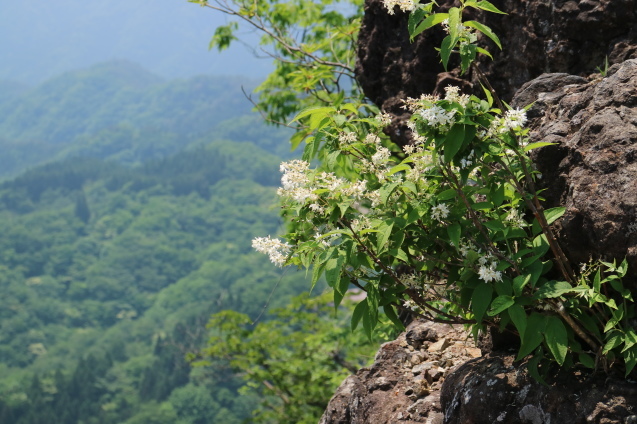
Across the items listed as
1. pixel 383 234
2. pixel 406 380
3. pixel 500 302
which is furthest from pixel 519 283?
pixel 406 380

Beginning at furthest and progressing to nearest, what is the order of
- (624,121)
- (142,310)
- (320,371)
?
(142,310) → (320,371) → (624,121)

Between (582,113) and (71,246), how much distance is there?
15748 cm

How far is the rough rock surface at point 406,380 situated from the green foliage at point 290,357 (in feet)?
38.9

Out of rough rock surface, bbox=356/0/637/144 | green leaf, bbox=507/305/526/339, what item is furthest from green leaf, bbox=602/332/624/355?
rough rock surface, bbox=356/0/637/144

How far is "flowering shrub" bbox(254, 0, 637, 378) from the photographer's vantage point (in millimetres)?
3303

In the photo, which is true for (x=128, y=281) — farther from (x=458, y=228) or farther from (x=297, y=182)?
(x=458, y=228)

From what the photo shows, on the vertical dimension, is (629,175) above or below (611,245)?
above

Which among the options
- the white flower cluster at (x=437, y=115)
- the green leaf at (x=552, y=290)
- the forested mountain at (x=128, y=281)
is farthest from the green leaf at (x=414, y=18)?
the forested mountain at (x=128, y=281)

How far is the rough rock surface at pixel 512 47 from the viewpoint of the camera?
5020 mm

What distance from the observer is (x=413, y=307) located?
4.11m

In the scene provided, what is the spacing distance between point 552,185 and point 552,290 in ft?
2.42

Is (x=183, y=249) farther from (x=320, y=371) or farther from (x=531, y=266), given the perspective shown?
(x=531, y=266)

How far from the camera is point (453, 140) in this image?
3.19 m

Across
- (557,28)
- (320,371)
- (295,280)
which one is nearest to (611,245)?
(557,28)
